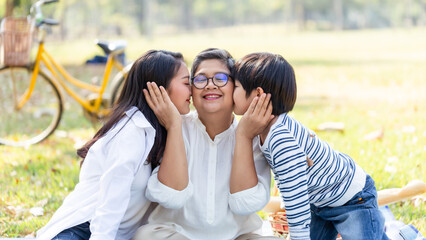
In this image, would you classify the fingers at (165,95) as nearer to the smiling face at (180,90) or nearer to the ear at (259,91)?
the smiling face at (180,90)

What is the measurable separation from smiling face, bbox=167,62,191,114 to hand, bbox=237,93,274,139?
0.31m

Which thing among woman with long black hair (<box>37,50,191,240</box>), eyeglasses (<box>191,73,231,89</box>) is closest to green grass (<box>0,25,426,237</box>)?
woman with long black hair (<box>37,50,191,240</box>)

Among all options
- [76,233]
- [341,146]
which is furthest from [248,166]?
[341,146]

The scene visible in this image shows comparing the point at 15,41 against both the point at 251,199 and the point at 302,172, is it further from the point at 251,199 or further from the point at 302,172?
the point at 302,172

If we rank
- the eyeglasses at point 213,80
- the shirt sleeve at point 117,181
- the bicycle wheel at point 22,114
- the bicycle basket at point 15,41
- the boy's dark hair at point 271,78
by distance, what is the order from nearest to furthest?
the shirt sleeve at point 117,181
the boy's dark hair at point 271,78
the eyeglasses at point 213,80
the bicycle basket at point 15,41
the bicycle wheel at point 22,114

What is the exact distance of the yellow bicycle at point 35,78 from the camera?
5.31 meters

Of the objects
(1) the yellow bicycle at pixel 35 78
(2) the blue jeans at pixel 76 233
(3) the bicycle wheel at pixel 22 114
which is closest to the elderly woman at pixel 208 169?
(2) the blue jeans at pixel 76 233

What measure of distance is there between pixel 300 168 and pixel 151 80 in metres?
0.80

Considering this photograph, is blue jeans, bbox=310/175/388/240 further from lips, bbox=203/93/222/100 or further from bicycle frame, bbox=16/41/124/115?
bicycle frame, bbox=16/41/124/115

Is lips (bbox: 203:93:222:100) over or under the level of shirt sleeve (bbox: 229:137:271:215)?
over

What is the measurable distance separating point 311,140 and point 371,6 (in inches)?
2818

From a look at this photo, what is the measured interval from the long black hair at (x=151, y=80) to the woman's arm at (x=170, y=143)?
0.26ft

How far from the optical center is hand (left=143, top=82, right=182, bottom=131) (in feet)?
8.16

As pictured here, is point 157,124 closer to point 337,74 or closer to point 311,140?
point 311,140
